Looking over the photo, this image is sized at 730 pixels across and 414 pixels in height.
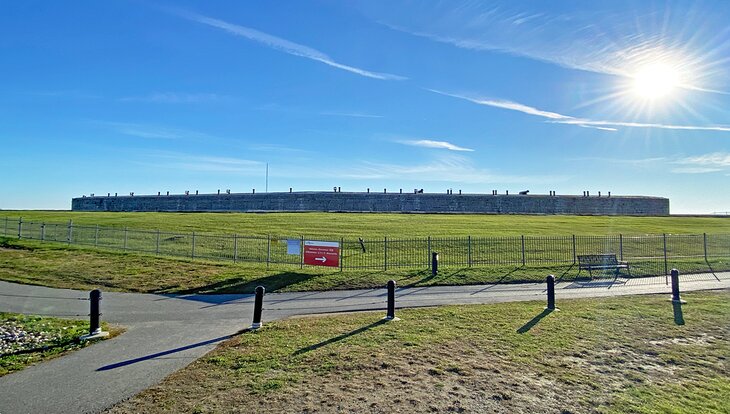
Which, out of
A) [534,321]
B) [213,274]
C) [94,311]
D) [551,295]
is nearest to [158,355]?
[94,311]

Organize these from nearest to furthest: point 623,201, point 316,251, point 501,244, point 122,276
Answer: point 122,276
point 316,251
point 501,244
point 623,201

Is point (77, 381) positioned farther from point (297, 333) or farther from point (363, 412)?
point (363, 412)

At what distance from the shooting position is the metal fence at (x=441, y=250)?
727 inches

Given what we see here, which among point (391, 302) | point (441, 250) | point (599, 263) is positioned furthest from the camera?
point (441, 250)

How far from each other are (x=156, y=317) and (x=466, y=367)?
7864 mm

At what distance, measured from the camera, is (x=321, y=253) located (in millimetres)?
16375

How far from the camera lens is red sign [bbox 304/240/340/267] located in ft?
53.3

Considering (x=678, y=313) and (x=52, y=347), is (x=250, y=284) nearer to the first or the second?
(x=52, y=347)

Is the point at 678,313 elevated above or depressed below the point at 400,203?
below

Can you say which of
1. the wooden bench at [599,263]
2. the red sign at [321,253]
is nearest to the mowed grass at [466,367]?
the red sign at [321,253]

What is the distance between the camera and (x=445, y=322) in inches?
350

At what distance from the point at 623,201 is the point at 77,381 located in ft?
272

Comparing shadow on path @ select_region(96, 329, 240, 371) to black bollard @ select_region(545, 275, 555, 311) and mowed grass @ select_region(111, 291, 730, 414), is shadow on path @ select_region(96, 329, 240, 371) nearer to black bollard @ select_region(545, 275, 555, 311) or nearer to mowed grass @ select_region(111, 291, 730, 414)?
mowed grass @ select_region(111, 291, 730, 414)

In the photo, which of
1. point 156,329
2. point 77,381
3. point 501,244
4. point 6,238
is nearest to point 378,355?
point 77,381
